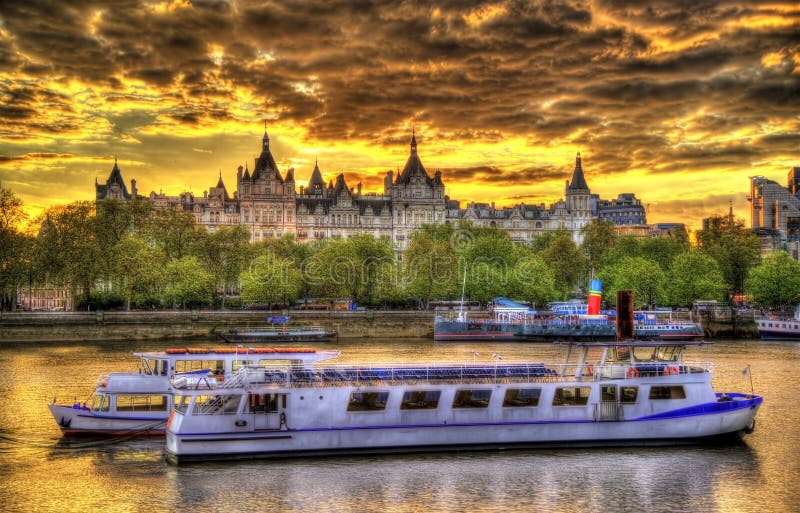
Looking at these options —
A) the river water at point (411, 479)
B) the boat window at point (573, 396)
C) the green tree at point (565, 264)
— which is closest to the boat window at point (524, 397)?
the boat window at point (573, 396)

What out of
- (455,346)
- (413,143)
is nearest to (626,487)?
(455,346)

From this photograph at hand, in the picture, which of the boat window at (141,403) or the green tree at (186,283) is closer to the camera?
the boat window at (141,403)

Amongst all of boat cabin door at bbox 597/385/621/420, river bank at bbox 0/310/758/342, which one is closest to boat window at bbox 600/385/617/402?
boat cabin door at bbox 597/385/621/420

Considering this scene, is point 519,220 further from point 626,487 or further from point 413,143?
point 626,487

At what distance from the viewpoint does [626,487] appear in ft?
86.8

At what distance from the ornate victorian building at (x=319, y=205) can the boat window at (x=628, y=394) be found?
124928 millimetres

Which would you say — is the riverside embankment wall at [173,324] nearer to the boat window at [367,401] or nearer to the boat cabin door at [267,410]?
the boat cabin door at [267,410]

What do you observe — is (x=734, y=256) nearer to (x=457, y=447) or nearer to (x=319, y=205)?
(x=319, y=205)

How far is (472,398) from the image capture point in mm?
30781

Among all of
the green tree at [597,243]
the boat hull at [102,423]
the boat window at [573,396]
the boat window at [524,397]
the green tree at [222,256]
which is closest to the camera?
the boat window at [524,397]

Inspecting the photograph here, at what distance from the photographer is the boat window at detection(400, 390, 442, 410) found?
30.3 meters

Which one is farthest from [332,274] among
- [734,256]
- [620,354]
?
[620,354]

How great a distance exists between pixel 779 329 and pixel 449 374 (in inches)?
2341

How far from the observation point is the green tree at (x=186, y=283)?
3477 inches
